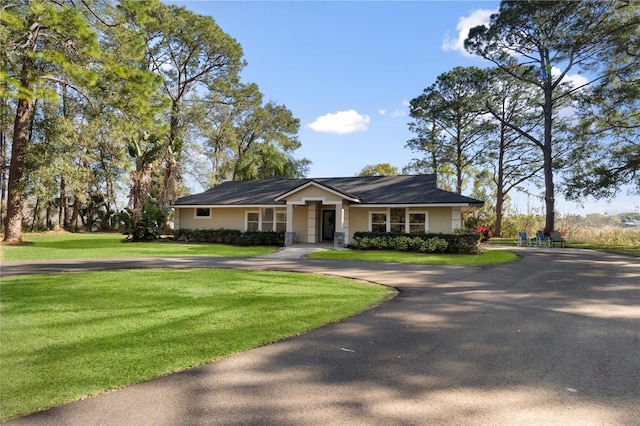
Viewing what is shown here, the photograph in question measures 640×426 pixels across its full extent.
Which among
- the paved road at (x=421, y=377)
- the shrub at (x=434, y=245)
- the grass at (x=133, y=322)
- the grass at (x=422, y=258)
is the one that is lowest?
the paved road at (x=421, y=377)

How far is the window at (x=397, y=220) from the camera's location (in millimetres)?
19984

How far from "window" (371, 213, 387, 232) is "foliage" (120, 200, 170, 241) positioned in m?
12.9

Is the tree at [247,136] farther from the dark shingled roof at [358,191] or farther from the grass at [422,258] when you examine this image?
the grass at [422,258]

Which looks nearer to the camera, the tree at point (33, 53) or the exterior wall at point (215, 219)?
the tree at point (33, 53)

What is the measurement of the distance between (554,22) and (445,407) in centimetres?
2766

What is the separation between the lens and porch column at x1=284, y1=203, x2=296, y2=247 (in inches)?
792

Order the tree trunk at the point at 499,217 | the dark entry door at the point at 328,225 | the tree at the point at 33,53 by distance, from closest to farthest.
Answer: the tree at the point at 33,53 → the dark entry door at the point at 328,225 → the tree trunk at the point at 499,217

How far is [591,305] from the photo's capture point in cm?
661

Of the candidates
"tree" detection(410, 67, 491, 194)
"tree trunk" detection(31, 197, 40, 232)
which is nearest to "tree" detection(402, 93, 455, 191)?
"tree" detection(410, 67, 491, 194)

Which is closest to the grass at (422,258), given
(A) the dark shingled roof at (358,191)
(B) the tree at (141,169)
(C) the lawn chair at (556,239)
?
(A) the dark shingled roof at (358,191)

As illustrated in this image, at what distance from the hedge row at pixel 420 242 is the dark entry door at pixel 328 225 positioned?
3245 millimetres

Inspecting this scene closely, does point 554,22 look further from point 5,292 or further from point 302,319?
Result: point 5,292

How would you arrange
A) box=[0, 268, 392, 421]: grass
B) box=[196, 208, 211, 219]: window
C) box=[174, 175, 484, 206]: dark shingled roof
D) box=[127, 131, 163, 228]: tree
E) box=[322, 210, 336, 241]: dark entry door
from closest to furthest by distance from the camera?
box=[0, 268, 392, 421]: grass < box=[174, 175, 484, 206]: dark shingled roof < box=[127, 131, 163, 228]: tree < box=[322, 210, 336, 241]: dark entry door < box=[196, 208, 211, 219]: window

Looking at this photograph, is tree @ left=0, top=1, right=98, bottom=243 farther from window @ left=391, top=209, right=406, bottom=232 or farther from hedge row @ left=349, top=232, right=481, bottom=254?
window @ left=391, top=209, right=406, bottom=232
